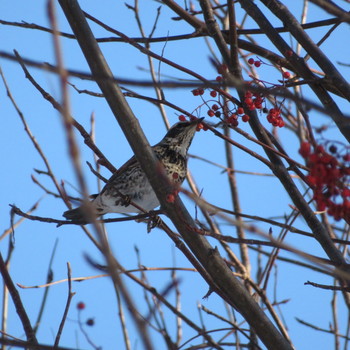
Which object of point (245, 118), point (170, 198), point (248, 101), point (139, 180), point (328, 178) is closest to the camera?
point (328, 178)

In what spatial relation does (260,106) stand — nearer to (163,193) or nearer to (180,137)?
(163,193)

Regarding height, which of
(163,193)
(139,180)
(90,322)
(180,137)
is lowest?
(163,193)

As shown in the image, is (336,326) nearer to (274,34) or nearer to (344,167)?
(274,34)

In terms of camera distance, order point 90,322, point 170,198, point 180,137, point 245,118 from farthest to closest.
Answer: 1. point 90,322
2. point 180,137
3. point 245,118
4. point 170,198

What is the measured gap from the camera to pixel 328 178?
1.79 m

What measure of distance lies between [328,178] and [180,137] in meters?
3.15

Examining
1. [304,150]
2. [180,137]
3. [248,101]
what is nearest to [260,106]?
[248,101]

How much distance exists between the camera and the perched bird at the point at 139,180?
4.47 meters

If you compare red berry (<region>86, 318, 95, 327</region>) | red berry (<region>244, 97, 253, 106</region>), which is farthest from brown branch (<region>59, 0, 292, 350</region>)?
red berry (<region>86, 318, 95, 327</region>)

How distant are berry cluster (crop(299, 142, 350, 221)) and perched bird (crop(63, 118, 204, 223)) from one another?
2500 millimetres

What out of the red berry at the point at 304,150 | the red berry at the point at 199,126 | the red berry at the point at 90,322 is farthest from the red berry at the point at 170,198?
the red berry at the point at 90,322

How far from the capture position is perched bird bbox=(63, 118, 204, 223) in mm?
4469

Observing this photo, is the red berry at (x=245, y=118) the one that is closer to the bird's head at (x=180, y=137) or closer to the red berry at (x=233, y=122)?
the red berry at (x=233, y=122)

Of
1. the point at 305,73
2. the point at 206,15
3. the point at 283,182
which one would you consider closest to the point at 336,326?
the point at 283,182
